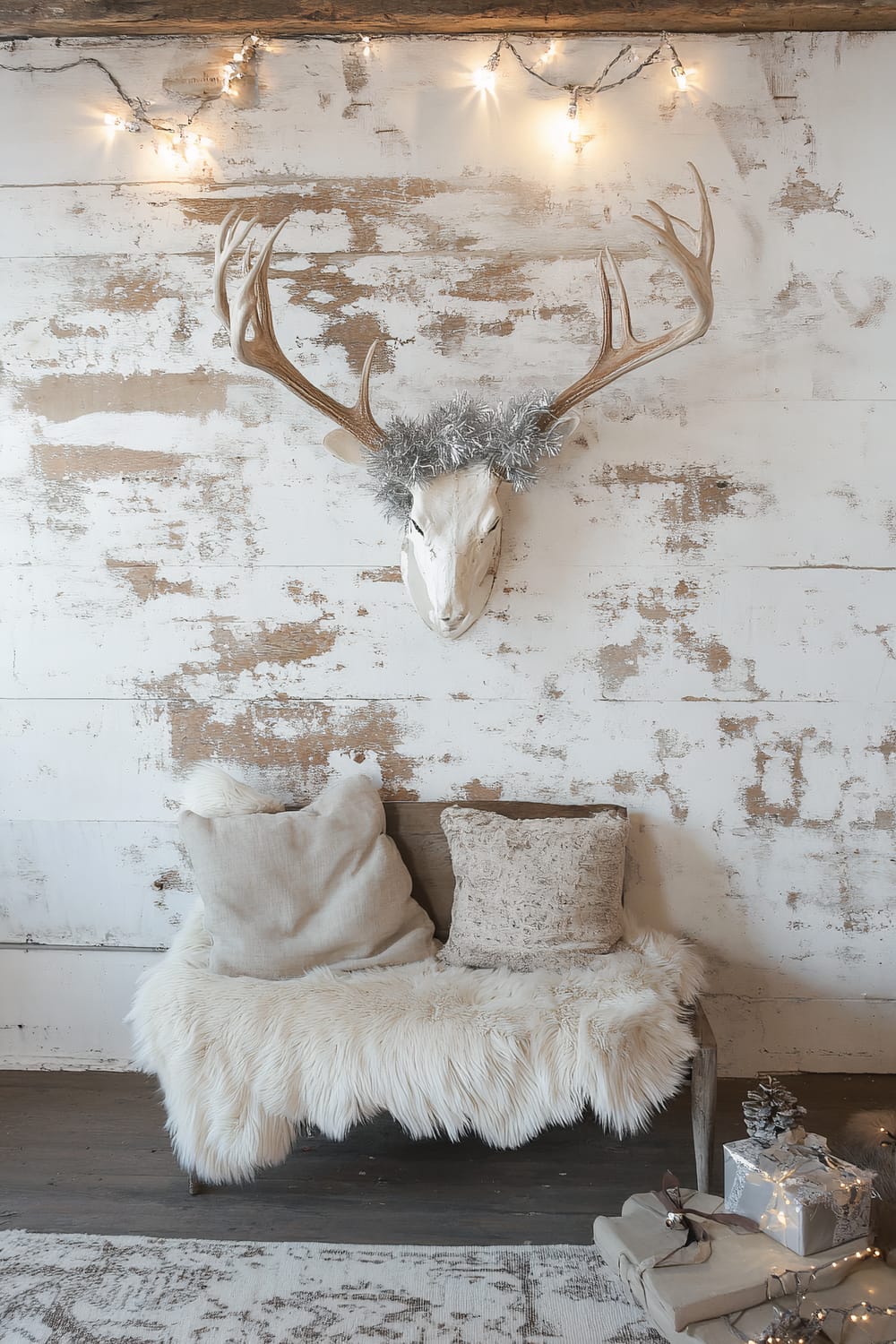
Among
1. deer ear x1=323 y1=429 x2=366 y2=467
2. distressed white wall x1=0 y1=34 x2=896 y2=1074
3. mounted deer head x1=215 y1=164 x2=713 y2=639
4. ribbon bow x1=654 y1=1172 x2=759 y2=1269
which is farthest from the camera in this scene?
distressed white wall x1=0 y1=34 x2=896 y2=1074

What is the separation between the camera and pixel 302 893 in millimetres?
2199

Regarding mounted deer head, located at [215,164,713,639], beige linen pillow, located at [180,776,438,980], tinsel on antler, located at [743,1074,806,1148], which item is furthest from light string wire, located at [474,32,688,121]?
tinsel on antler, located at [743,1074,806,1148]

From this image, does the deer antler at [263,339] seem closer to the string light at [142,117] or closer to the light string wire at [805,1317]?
the string light at [142,117]

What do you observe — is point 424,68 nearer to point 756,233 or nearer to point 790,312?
point 756,233

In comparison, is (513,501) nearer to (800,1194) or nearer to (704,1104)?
(704,1104)

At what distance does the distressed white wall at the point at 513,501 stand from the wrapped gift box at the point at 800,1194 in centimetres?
81

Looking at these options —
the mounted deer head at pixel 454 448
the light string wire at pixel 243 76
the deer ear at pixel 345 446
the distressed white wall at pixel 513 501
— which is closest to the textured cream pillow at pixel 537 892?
the distressed white wall at pixel 513 501

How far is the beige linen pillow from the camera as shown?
2150mm

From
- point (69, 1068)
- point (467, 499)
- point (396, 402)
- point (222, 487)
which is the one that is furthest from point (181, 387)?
point (69, 1068)

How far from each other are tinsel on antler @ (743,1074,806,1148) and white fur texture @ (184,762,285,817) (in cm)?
129

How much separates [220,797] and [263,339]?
43.8 inches

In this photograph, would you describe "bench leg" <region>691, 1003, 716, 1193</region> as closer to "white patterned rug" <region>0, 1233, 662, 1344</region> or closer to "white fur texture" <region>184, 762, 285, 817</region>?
"white patterned rug" <region>0, 1233, 662, 1344</region>

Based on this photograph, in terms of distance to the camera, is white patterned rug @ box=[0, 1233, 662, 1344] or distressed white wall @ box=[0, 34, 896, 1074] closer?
white patterned rug @ box=[0, 1233, 662, 1344]

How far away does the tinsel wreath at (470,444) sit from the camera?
83.5 inches
